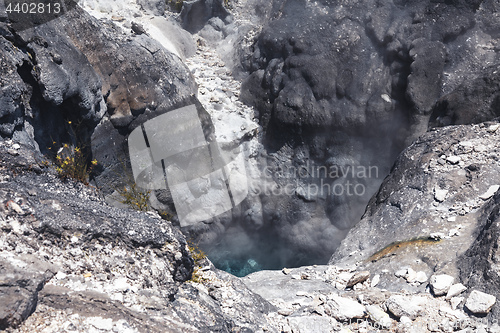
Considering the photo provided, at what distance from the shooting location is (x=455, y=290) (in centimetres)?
289

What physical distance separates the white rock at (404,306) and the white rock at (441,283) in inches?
12.3

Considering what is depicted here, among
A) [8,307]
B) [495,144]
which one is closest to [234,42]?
[495,144]

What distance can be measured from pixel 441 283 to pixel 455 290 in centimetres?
11

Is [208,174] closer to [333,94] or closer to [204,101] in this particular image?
[204,101]

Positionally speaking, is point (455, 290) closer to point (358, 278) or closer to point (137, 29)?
point (358, 278)

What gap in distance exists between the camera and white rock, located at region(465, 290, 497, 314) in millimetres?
2586

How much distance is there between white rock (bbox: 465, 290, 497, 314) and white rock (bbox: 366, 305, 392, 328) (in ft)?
1.89

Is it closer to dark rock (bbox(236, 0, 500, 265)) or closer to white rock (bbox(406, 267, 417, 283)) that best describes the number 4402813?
dark rock (bbox(236, 0, 500, 265))

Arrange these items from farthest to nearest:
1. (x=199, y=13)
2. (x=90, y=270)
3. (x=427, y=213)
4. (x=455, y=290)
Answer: (x=199, y=13) < (x=427, y=213) < (x=455, y=290) < (x=90, y=270)

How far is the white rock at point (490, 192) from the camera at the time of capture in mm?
3984

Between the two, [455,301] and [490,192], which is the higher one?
[490,192]

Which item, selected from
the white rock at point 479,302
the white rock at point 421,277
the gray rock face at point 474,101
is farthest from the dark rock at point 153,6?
the white rock at point 479,302

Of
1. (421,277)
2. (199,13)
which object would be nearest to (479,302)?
(421,277)

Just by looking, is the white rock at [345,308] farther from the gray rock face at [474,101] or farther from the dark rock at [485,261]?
the gray rock face at [474,101]
